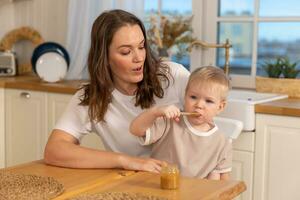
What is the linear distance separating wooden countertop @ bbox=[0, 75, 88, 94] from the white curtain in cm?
13

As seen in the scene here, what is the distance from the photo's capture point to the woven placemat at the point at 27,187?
1.50 metres

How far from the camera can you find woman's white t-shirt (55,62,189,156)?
2021 millimetres

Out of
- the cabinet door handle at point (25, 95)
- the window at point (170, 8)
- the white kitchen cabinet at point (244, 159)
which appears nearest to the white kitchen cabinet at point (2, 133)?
the cabinet door handle at point (25, 95)

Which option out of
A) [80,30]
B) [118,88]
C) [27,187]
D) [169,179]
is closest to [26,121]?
[80,30]

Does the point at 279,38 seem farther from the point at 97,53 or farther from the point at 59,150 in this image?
the point at 59,150

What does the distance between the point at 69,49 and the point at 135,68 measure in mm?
1914

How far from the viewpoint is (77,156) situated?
1866 mm

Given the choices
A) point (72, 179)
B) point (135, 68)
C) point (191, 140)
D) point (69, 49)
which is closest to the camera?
point (72, 179)

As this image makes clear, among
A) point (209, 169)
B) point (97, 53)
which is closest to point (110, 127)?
point (97, 53)

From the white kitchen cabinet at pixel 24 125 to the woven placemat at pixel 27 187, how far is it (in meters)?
1.84

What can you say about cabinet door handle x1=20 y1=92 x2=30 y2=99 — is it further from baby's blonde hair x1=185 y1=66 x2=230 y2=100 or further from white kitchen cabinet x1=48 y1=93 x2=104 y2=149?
baby's blonde hair x1=185 y1=66 x2=230 y2=100

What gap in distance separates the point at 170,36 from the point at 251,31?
1.58ft

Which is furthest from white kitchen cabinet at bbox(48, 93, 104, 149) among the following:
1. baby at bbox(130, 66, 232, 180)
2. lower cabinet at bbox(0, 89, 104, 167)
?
baby at bbox(130, 66, 232, 180)

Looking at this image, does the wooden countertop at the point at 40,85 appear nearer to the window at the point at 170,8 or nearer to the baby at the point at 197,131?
the window at the point at 170,8
